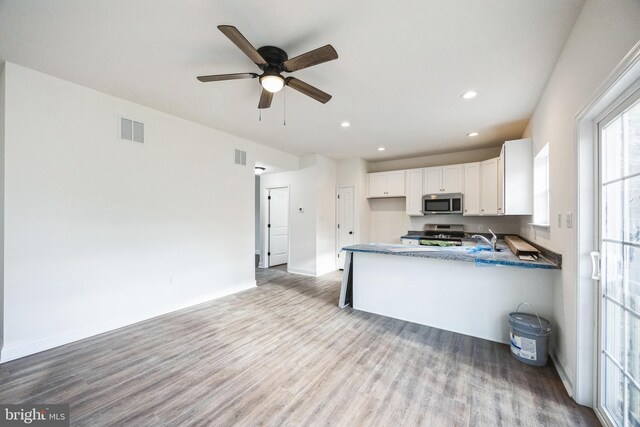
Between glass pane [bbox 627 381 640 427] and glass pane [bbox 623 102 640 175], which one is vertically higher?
glass pane [bbox 623 102 640 175]

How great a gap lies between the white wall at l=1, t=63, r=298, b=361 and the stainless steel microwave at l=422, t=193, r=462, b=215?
393cm

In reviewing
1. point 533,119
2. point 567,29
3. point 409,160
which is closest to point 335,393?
point 567,29

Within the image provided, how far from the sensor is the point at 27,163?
2.38m

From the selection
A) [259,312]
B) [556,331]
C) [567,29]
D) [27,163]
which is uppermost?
[567,29]

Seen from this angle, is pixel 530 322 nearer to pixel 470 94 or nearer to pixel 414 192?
pixel 470 94

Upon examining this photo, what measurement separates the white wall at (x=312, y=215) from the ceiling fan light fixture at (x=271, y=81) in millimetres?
3408

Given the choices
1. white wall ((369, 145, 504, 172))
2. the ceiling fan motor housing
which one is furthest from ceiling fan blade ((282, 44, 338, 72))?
white wall ((369, 145, 504, 172))

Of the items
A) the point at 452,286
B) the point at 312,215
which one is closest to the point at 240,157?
the point at 312,215

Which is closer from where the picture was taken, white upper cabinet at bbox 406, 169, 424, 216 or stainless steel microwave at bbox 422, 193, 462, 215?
stainless steel microwave at bbox 422, 193, 462, 215

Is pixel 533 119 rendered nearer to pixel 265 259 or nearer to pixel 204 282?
pixel 204 282

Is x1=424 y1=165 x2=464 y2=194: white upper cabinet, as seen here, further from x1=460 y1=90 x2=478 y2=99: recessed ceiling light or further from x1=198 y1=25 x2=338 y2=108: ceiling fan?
x1=198 y1=25 x2=338 y2=108: ceiling fan

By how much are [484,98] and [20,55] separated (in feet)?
14.9

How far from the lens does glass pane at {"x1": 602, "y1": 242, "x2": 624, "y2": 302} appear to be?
1.47 meters

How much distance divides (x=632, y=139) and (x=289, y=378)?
8.88ft
